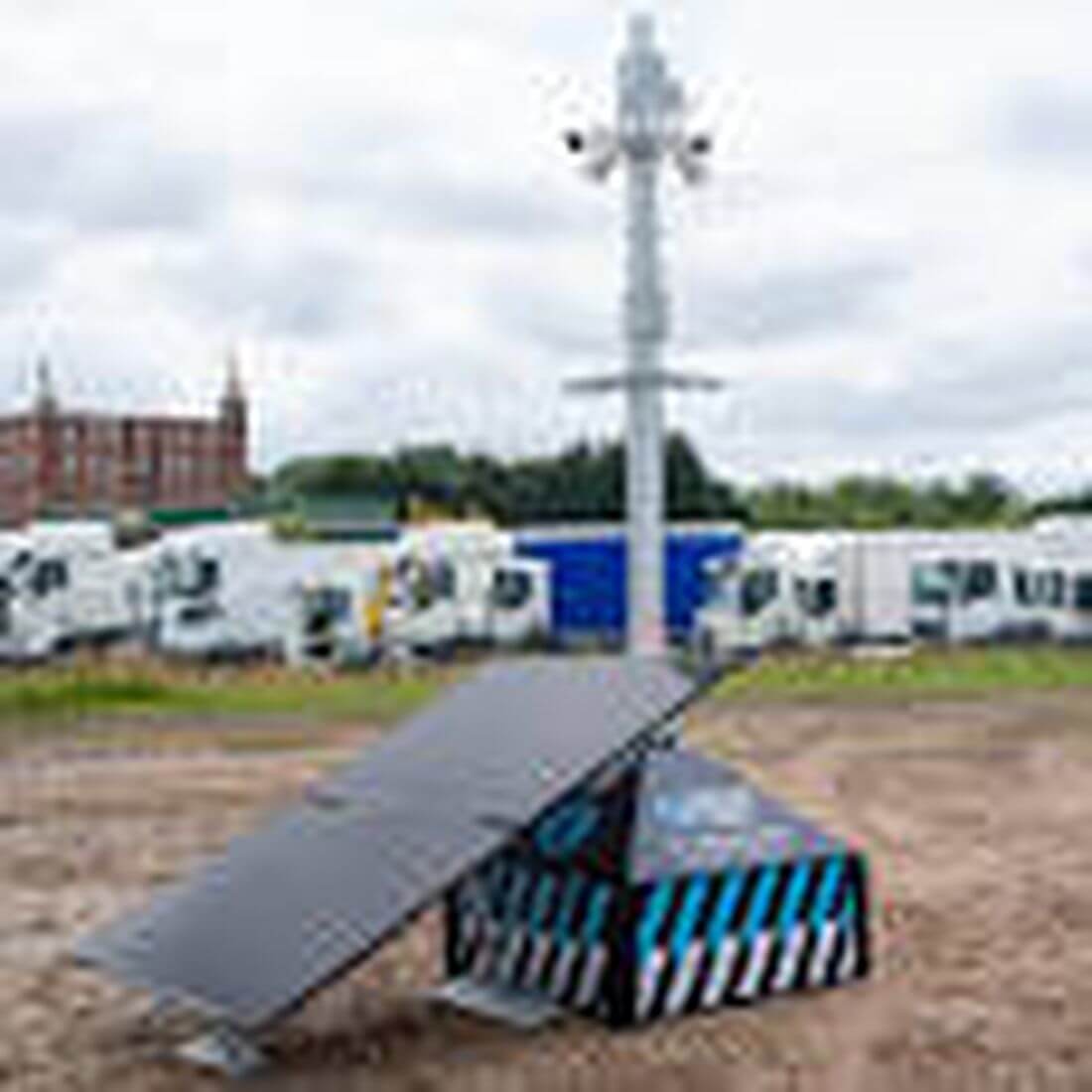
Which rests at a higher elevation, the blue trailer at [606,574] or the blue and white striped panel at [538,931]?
the blue trailer at [606,574]

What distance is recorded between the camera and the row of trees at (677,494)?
82.3m

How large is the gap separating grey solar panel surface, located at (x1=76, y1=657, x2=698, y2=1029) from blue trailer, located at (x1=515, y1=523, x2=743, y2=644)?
28.7 meters

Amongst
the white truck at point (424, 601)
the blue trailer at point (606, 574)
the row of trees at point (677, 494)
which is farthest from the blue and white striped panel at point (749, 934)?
the row of trees at point (677, 494)

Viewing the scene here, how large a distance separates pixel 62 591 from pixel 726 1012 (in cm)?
2843

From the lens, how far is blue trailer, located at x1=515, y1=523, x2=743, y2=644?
37.6 meters

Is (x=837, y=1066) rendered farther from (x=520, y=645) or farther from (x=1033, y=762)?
(x=520, y=645)

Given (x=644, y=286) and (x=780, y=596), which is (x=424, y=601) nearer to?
(x=780, y=596)

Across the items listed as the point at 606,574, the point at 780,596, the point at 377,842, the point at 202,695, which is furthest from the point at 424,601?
the point at 377,842

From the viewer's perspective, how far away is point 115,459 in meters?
109

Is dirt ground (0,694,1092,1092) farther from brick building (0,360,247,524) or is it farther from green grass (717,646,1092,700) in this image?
brick building (0,360,247,524)

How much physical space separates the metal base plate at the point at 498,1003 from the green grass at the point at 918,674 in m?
18.1

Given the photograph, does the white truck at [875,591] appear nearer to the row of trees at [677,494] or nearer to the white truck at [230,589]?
the white truck at [230,589]

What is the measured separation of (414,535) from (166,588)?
481 centimetres

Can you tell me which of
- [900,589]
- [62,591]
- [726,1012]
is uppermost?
[62,591]
